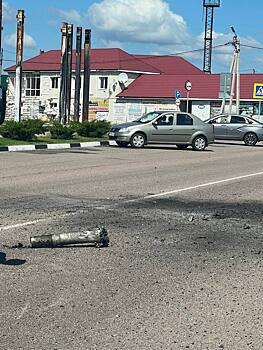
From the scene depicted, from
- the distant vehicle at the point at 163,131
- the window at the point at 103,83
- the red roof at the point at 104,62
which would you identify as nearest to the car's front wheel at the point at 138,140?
the distant vehicle at the point at 163,131

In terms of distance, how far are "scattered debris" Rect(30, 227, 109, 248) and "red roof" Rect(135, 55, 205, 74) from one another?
2708 inches

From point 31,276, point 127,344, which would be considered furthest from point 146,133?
point 127,344

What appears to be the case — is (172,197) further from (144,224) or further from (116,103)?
(116,103)

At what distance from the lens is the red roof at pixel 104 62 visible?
69.1 m

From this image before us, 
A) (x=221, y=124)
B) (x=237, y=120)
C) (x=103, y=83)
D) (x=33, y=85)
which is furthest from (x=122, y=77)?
(x=237, y=120)

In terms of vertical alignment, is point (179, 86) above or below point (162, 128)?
above

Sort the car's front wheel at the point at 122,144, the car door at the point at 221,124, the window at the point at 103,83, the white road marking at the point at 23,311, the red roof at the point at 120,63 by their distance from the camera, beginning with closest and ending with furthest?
1. the white road marking at the point at 23,311
2. the car's front wheel at the point at 122,144
3. the car door at the point at 221,124
4. the window at the point at 103,83
5. the red roof at the point at 120,63

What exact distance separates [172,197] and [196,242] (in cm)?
384

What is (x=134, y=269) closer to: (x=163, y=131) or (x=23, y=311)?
(x=23, y=311)

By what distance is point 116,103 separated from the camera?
6575 cm

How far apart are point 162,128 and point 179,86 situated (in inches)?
1499

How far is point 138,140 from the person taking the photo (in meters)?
26.0

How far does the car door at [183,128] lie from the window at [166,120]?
0.26m

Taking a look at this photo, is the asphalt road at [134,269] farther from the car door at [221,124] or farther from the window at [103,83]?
→ the window at [103,83]
